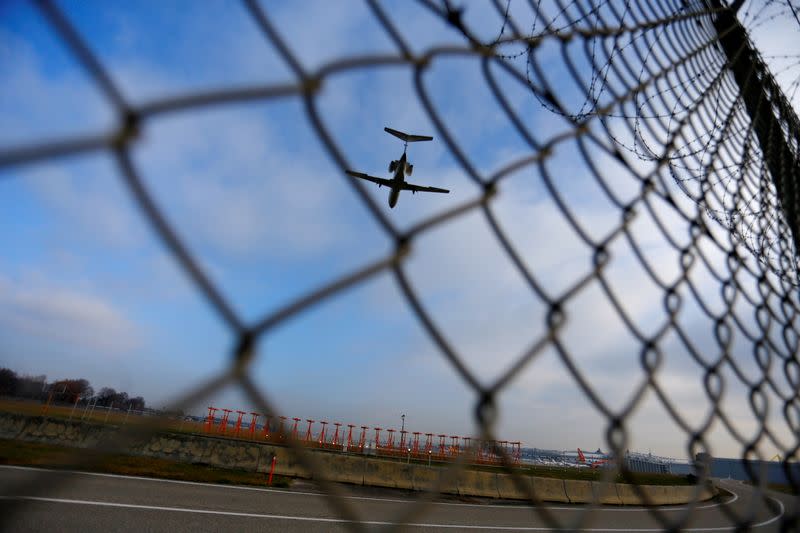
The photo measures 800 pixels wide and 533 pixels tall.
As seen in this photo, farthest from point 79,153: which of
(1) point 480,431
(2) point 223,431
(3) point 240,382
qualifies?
(2) point 223,431

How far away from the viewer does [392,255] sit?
0.84 m

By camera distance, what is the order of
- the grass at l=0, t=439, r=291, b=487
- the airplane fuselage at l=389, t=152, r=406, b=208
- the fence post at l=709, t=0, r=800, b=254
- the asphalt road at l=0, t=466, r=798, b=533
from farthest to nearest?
1. the airplane fuselage at l=389, t=152, r=406, b=208
2. the grass at l=0, t=439, r=291, b=487
3. the asphalt road at l=0, t=466, r=798, b=533
4. the fence post at l=709, t=0, r=800, b=254

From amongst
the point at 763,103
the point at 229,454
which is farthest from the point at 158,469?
the point at 763,103

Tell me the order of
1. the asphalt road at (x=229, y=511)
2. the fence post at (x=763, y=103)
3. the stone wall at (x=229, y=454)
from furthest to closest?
1. the stone wall at (x=229, y=454)
2. the asphalt road at (x=229, y=511)
3. the fence post at (x=763, y=103)

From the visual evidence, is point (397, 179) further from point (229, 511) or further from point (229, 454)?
point (229, 511)

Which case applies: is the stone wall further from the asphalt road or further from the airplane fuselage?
the airplane fuselage

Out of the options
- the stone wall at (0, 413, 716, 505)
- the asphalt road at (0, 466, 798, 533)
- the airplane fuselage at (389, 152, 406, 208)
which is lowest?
the asphalt road at (0, 466, 798, 533)

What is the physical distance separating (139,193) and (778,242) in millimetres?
2750

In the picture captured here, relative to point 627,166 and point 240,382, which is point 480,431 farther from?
point 627,166

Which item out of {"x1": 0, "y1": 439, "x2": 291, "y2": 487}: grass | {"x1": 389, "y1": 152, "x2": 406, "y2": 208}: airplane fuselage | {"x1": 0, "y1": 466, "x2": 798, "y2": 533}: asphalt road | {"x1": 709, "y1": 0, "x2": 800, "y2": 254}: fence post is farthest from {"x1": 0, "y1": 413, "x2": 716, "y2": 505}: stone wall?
{"x1": 709, "y1": 0, "x2": 800, "y2": 254}: fence post

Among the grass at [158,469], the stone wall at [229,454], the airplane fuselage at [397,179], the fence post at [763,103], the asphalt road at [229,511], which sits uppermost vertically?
the airplane fuselage at [397,179]

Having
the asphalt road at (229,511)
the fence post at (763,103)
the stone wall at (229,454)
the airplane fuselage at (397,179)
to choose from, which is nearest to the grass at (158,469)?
the stone wall at (229,454)

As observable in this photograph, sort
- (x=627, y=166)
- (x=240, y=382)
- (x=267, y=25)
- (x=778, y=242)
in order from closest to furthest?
(x=240, y=382) → (x=267, y=25) → (x=627, y=166) → (x=778, y=242)

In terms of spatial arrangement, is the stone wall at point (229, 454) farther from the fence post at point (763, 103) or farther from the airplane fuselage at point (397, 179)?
the fence post at point (763, 103)
